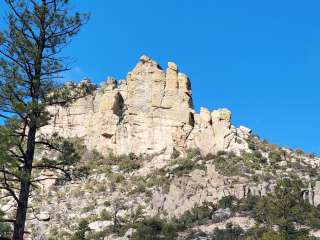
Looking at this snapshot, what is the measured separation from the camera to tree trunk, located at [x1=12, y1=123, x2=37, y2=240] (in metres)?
12.5

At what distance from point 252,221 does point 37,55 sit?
35.6 m

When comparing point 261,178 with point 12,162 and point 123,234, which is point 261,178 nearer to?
point 123,234

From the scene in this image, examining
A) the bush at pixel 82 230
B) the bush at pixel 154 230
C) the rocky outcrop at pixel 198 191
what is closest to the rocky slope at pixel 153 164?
the rocky outcrop at pixel 198 191

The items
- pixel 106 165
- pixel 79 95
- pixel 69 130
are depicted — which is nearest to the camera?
pixel 79 95

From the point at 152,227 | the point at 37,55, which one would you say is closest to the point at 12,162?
the point at 37,55

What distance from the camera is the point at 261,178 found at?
54.4 metres

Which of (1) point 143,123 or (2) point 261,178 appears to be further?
(1) point 143,123

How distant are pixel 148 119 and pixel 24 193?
55229 millimetres

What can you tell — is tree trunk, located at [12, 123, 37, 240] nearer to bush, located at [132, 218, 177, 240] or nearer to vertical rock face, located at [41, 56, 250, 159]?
bush, located at [132, 218, 177, 240]

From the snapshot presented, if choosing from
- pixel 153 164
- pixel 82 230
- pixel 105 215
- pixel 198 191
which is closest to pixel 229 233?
pixel 198 191

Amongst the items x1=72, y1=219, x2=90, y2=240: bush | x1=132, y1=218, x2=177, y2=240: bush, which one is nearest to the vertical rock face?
x1=132, y1=218, x2=177, y2=240: bush

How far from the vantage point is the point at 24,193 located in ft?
42.3

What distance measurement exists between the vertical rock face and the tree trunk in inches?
1960

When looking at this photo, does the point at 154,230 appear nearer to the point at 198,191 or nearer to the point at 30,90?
the point at 198,191
